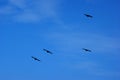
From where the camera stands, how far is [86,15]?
335ft

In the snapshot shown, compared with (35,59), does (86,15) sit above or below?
above

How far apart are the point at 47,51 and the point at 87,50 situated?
1255cm

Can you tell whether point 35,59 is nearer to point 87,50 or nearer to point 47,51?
point 47,51

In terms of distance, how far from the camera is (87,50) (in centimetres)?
10825

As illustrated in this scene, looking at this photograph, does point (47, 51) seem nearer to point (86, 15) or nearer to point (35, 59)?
point (35, 59)

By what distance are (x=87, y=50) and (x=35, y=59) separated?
16.2 meters

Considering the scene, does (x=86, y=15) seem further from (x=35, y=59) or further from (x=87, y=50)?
(x=35, y=59)

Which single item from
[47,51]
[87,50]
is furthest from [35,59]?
[87,50]

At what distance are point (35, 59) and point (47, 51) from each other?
5059 millimetres

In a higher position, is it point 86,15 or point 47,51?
point 86,15

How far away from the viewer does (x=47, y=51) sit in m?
105

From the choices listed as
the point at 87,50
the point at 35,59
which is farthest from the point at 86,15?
the point at 35,59
